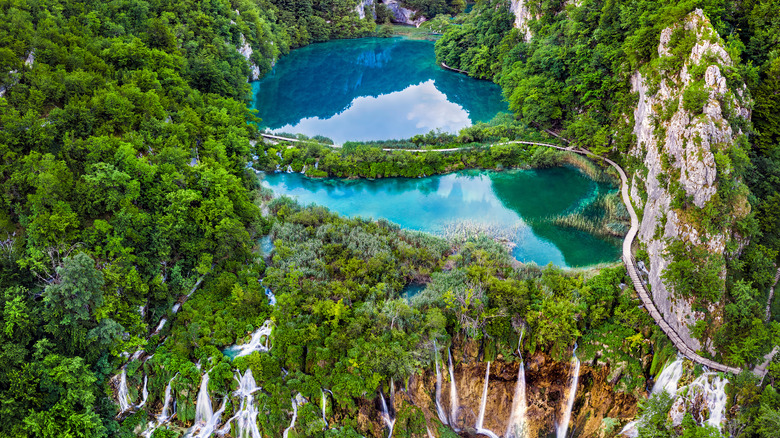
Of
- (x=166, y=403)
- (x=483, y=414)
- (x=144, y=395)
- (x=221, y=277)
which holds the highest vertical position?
(x=221, y=277)

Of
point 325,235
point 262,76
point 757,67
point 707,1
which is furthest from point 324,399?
point 262,76

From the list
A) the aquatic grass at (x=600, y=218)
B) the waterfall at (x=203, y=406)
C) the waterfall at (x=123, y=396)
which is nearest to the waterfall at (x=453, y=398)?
the waterfall at (x=203, y=406)

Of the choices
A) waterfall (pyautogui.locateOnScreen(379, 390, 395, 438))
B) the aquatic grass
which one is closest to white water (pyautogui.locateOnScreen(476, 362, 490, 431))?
waterfall (pyautogui.locateOnScreen(379, 390, 395, 438))

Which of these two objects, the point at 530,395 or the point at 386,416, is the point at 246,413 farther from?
the point at 530,395

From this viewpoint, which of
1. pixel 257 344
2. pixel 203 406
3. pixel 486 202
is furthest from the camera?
pixel 486 202

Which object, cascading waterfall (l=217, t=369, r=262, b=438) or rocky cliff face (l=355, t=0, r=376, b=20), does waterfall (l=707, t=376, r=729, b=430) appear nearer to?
cascading waterfall (l=217, t=369, r=262, b=438)

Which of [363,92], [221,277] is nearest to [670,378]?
[221,277]

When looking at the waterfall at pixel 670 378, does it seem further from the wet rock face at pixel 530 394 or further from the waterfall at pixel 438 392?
the waterfall at pixel 438 392

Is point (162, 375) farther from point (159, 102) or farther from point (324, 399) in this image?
point (159, 102)
